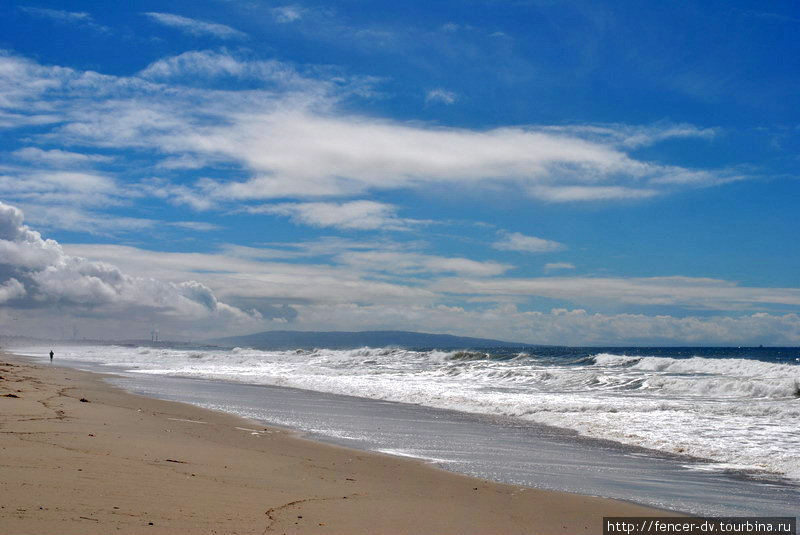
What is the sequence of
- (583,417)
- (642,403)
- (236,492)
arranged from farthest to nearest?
1. (642,403)
2. (583,417)
3. (236,492)

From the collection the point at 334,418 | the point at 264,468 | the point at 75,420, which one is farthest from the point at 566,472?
A: the point at 75,420

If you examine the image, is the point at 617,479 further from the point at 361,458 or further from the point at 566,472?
the point at 361,458

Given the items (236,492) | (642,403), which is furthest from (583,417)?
(236,492)

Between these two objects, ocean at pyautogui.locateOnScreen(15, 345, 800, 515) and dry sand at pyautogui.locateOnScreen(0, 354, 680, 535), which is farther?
ocean at pyautogui.locateOnScreen(15, 345, 800, 515)

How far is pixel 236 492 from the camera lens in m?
6.93

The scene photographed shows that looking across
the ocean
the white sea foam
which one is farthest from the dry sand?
the white sea foam

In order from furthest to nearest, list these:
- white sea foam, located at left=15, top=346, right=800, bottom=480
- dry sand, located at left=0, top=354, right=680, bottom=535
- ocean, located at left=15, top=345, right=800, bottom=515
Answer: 1. white sea foam, located at left=15, top=346, right=800, bottom=480
2. ocean, located at left=15, top=345, right=800, bottom=515
3. dry sand, located at left=0, top=354, right=680, bottom=535

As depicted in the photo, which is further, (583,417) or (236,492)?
(583,417)

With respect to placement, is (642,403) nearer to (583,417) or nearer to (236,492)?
(583,417)

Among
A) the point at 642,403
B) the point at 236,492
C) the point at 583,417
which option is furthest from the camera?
the point at 642,403

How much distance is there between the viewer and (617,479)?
29.8ft

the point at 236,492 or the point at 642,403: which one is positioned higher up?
the point at 236,492

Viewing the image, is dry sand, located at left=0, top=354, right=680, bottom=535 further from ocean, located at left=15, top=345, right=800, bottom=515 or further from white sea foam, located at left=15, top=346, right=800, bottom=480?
white sea foam, located at left=15, top=346, right=800, bottom=480

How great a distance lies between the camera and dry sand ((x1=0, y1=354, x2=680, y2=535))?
5.58m
